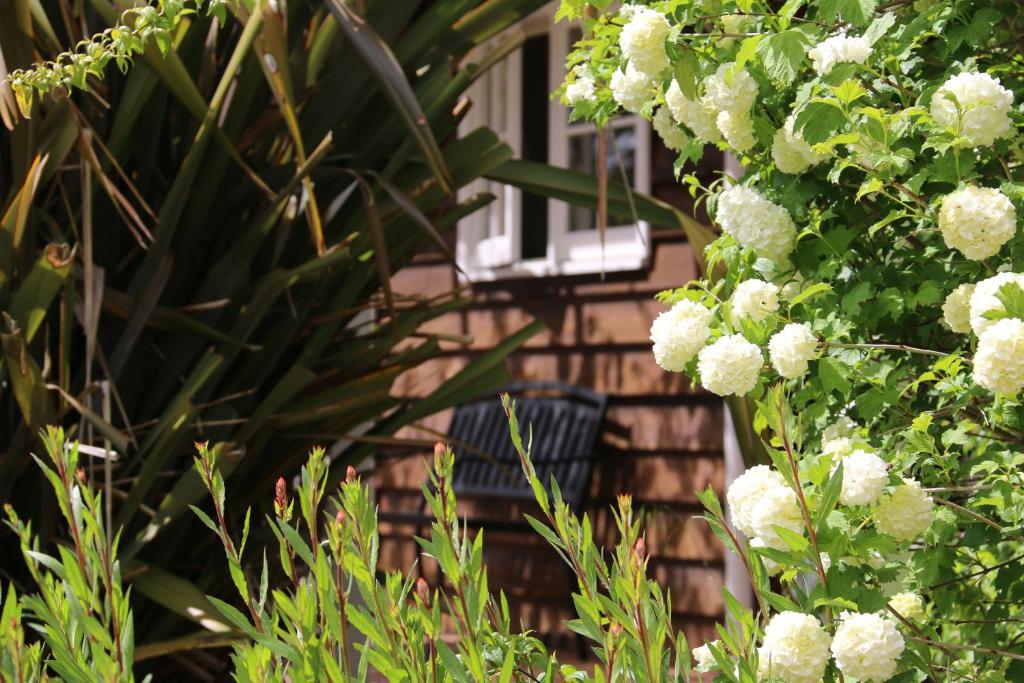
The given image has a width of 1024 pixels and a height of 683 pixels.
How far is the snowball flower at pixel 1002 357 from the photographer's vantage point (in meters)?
1.03

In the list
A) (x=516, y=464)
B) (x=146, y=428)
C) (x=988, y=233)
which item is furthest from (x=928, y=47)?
(x=516, y=464)

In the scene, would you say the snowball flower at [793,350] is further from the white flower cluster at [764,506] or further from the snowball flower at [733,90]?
the snowball flower at [733,90]

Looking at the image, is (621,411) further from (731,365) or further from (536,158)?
(731,365)

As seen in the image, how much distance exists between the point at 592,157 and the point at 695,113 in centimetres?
328

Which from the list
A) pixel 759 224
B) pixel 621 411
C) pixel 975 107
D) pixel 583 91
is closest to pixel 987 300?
pixel 975 107

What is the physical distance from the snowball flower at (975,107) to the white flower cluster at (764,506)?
15.9 inches

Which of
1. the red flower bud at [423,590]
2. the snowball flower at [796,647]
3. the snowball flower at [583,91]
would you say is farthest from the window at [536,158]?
the red flower bud at [423,590]

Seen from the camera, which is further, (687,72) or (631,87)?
(631,87)

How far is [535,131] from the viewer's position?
480cm

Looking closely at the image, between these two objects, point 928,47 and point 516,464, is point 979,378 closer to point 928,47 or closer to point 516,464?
point 928,47

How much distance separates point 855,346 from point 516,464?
128 inches

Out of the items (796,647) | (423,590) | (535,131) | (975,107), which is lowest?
(796,647)

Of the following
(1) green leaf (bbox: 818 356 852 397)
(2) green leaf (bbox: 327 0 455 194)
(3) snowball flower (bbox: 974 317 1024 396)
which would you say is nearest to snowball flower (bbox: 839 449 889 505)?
(3) snowball flower (bbox: 974 317 1024 396)

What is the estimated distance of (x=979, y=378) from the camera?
107 centimetres
